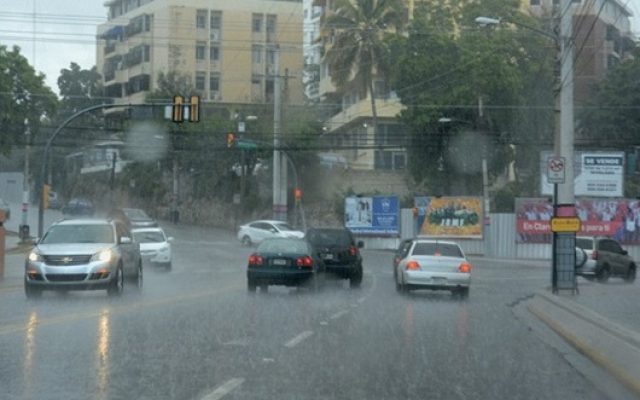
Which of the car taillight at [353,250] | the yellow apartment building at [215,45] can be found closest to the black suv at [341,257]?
the car taillight at [353,250]

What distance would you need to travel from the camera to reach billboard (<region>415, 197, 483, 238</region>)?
62094 mm

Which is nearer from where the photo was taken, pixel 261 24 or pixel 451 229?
pixel 451 229

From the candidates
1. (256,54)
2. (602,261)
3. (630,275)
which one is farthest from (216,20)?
(602,261)

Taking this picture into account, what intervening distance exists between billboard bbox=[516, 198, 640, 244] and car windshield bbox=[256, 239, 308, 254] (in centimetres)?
3255

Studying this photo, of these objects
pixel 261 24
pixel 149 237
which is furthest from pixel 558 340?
pixel 261 24

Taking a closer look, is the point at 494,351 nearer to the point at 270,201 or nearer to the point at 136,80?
the point at 270,201

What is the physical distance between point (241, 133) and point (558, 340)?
52.1 metres

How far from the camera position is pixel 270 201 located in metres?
77.4

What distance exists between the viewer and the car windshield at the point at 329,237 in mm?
33562

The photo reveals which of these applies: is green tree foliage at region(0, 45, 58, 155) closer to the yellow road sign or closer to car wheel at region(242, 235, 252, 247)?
car wheel at region(242, 235, 252, 247)

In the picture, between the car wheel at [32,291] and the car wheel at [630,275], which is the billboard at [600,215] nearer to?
the car wheel at [630,275]

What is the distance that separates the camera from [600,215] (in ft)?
194

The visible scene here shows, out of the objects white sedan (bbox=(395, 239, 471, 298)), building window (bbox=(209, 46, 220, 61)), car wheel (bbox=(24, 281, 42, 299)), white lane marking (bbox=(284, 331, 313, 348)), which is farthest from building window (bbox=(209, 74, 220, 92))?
white lane marking (bbox=(284, 331, 313, 348))

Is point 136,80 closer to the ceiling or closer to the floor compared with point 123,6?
closer to the floor
